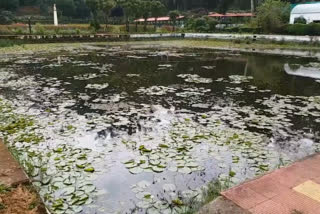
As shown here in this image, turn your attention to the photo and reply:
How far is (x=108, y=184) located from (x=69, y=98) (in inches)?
190

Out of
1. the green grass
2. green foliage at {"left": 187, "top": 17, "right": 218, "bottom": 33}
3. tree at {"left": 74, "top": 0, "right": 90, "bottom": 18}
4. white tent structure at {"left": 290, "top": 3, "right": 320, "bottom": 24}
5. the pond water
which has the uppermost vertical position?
tree at {"left": 74, "top": 0, "right": 90, "bottom": 18}

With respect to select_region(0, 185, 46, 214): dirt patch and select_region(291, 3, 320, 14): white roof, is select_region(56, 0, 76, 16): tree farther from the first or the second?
select_region(0, 185, 46, 214): dirt patch

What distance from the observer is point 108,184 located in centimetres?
407

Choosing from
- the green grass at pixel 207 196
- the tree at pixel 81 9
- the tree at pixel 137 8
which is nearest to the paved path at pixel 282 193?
the green grass at pixel 207 196

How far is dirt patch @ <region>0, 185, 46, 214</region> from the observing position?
302 centimetres

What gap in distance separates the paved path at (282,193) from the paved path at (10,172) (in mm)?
2320

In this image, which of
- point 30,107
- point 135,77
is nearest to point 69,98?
point 30,107

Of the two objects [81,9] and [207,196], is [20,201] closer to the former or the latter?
[207,196]

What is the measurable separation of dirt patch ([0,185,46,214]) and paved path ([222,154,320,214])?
197 cm

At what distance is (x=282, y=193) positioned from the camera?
3285mm

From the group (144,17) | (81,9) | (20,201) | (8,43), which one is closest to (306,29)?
(144,17)

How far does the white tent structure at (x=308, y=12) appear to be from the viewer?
30812 mm

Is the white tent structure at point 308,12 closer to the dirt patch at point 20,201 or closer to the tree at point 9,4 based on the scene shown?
the dirt patch at point 20,201

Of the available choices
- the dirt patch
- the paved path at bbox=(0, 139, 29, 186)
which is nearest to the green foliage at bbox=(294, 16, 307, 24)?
the paved path at bbox=(0, 139, 29, 186)
